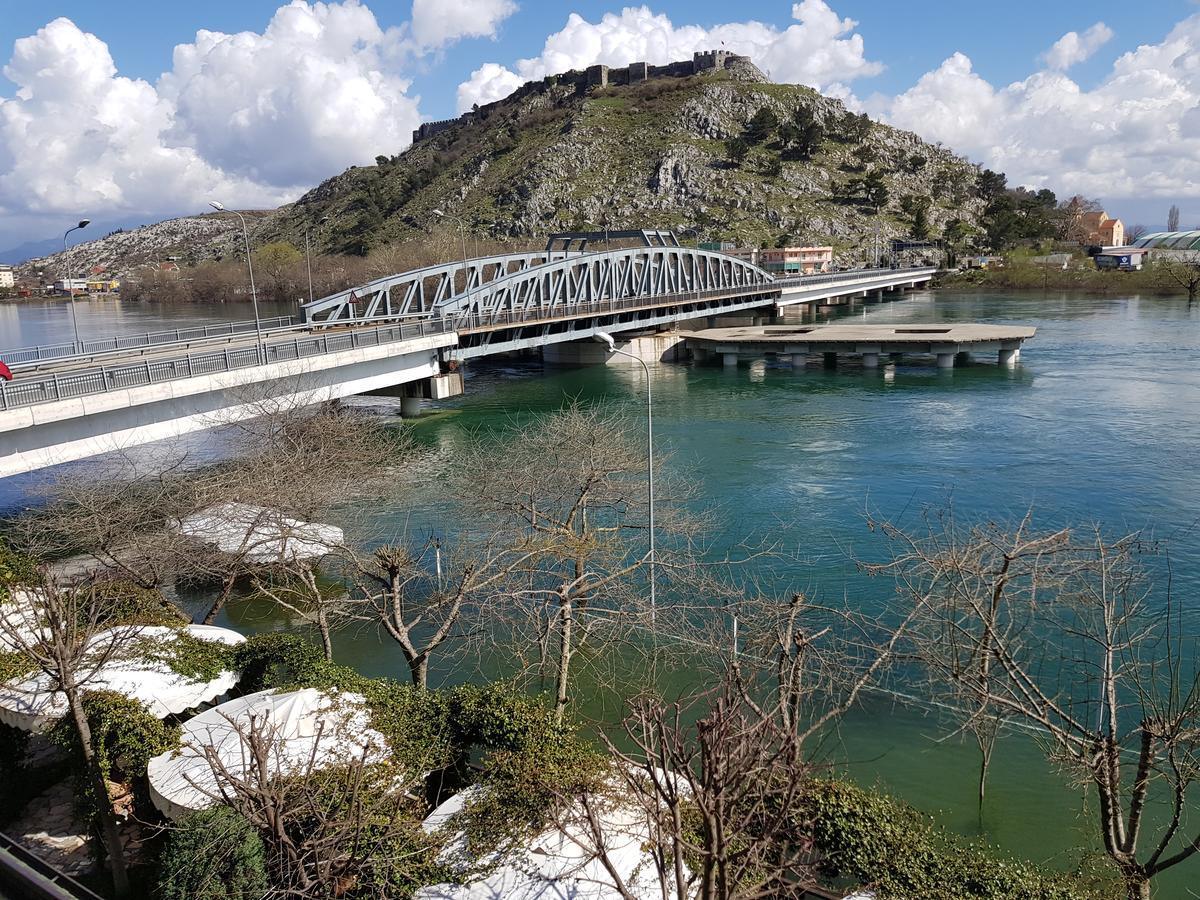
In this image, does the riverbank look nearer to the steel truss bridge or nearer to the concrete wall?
the steel truss bridge

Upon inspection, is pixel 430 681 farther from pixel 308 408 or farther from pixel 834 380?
pixel 834 380

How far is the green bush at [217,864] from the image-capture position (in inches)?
363

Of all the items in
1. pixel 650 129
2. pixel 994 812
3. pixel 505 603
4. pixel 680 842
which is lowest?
pixel 994 812

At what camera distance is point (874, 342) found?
60250 millimetres

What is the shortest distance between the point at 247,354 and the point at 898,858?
30.3 metres

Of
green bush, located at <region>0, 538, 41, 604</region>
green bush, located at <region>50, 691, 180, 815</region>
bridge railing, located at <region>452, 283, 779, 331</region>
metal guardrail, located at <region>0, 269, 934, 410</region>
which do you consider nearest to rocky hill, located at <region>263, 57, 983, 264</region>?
bridge railing, located at <region>452, 283, 779, 331</region>

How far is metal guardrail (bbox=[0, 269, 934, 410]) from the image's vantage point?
82.3 ft

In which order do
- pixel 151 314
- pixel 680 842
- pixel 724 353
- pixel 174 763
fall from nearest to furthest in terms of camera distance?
1. pixel 680 842
2. pixel 174 763
3. pixel 724 353
4. pixel 151 314

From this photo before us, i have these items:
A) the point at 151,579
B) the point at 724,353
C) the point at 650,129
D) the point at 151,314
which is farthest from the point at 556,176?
the point at 151,579

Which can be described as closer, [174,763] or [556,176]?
[174,763]

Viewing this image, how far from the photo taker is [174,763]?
1196 centimetres

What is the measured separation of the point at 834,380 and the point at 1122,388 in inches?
675

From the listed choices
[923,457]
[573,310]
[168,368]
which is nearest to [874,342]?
[573,310]

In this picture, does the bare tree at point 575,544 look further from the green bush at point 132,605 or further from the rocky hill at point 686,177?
the rocky hill at point 686,177
